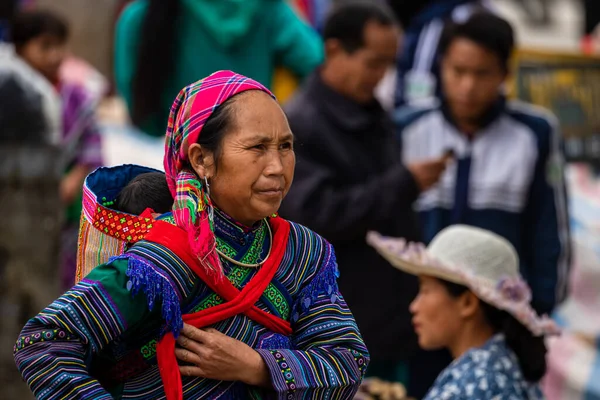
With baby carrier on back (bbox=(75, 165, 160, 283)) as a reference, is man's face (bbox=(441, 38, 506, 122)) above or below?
below

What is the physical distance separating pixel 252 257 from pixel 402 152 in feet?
9.54

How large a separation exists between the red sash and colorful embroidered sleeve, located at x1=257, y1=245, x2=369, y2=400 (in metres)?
0.08

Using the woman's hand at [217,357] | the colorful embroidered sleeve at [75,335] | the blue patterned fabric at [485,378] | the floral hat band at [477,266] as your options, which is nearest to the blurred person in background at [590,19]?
the floral hat band at [477,266]

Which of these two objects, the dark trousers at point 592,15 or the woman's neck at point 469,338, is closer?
the woman's neck at point 469,338

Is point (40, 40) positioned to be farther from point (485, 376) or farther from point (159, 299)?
point (159, 299)

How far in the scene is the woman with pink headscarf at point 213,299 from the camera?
2.41m

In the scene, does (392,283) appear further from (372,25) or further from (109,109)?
(109,109)

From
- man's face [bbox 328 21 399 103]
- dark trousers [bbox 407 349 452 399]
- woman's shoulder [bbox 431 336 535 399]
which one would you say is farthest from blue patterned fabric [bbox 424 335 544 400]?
man's face [bbox 328 21 399 103]

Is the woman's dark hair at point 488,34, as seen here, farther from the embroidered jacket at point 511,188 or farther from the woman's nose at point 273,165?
the woman's nose at point 273,165

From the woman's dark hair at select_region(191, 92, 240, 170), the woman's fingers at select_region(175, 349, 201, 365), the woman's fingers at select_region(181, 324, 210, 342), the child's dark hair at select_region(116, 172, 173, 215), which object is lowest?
the woman's fingers at select_region(175, 349, 201, 365)

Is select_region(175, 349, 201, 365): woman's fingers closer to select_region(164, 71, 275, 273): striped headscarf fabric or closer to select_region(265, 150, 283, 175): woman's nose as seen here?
select_region(164, 71, 275, 273): striped headscarf fabric

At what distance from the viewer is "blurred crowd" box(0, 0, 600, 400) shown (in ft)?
15.3

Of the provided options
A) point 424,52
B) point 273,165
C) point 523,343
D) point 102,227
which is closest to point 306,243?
point 273,165

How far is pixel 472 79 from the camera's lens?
5340 mm
